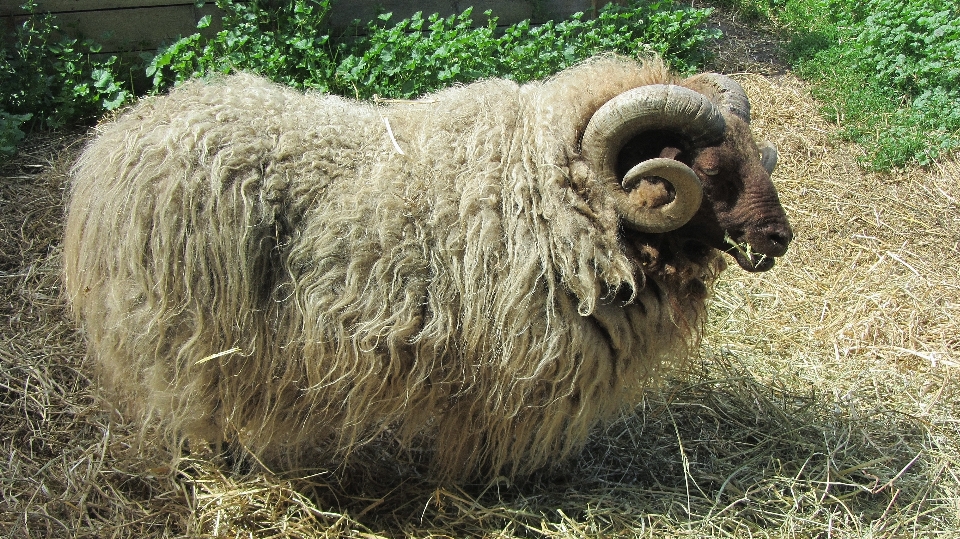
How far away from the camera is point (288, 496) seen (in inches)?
122

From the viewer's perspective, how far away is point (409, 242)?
2.55 meters

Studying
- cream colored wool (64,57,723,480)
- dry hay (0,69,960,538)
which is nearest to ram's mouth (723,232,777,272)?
cream colored wool (64,57,723,480)

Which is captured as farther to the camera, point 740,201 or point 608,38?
point 608,38

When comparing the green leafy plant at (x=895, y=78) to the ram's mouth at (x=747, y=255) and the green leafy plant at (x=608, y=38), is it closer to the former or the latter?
the green leafy plant at (x=608, y=38)

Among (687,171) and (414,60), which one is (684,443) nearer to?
(687,171)

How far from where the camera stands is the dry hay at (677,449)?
302cm

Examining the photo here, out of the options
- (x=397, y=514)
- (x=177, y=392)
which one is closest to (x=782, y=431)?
(x=397, y=514)

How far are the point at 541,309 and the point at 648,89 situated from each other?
2.73 feet

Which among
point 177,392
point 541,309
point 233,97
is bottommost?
point 177,392

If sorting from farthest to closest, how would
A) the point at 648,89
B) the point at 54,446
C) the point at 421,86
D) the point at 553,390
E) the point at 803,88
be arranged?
the point at 803,88 < the point at 421,86 < the point at 54,446 < the point at 553,390 < the point at 648,89

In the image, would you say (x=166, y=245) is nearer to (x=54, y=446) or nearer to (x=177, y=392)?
(x=177, y=392)

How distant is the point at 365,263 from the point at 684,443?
1835 mm

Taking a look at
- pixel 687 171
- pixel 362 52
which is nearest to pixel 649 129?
pixel 687 171

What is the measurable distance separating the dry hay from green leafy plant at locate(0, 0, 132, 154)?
0.57 m
